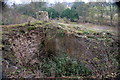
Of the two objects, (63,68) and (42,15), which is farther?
(42,15)

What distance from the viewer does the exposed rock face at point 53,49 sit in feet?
8.13

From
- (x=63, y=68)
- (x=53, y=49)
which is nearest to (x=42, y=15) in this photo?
(x=53, y=49)

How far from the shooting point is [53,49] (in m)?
2.55

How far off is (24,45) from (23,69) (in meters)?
0.40

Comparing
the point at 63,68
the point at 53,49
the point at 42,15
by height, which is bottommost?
the point at 63,68

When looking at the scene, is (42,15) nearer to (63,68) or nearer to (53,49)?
(53,49)

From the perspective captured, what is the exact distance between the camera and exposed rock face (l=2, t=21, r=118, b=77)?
8.13 feet

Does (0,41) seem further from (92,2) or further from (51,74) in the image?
(92,2)

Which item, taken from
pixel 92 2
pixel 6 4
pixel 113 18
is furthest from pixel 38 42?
pixel 113 18

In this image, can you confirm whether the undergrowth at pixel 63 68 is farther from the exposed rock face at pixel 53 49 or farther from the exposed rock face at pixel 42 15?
the exposed rock face at pixel 42 15

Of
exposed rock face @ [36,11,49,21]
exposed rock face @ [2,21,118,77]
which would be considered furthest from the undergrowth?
exposed rock face @ [36,11,49,21]

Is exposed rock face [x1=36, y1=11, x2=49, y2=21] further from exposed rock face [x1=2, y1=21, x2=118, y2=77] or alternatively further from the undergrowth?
the undergrowth

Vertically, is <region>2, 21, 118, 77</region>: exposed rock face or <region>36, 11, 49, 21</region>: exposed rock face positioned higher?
<region>36, 11, 49, 21</region>: exposed rock face

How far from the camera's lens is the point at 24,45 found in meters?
2.61
